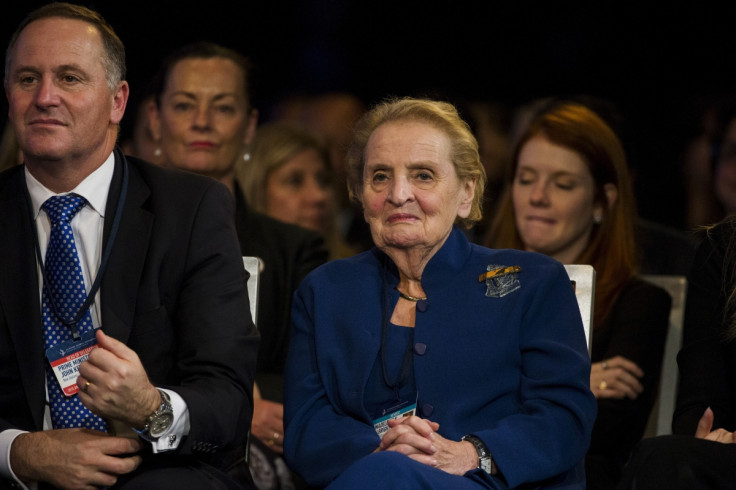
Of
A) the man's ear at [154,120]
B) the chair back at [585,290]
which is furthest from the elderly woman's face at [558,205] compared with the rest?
the man's ear at [154,120]

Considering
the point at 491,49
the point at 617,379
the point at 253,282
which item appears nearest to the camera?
the point at 253,282

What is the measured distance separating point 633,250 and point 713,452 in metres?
1.60

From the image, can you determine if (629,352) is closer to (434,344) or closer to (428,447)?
(434,344)

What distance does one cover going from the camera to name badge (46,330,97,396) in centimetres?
276

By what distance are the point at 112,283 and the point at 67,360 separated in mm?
233

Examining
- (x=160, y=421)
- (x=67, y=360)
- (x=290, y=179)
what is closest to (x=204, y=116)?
(x=290, y=179)

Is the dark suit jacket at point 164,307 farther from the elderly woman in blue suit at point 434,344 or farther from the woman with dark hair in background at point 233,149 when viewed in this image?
the woman with dark hair in background at point 233,149

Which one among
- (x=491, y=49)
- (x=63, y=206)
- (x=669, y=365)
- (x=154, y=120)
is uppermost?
(x=491, y=49)

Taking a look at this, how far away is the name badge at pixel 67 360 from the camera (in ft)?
9.04

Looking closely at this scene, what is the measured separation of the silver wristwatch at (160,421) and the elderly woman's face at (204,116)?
6.90ft

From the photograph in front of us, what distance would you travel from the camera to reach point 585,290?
10.8 ft

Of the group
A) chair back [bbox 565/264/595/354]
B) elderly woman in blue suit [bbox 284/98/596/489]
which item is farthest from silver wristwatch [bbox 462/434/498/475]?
chair back [bbox 565/264/595/354]

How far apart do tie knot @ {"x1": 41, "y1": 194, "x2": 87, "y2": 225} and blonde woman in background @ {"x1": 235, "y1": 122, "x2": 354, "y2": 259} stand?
8.61 ft

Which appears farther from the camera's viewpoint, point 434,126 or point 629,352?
point 629,352
